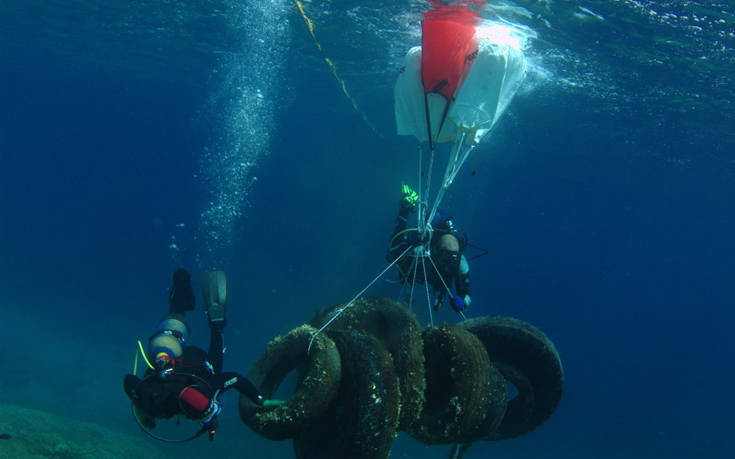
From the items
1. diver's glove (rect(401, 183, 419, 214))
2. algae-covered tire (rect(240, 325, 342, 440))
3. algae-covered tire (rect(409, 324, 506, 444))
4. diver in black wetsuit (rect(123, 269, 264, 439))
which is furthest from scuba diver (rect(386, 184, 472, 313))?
diver in black wetsuit (rect(123, 269, 264, 439))

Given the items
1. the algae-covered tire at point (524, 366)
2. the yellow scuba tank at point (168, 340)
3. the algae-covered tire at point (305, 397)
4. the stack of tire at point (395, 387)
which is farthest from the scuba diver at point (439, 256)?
the yellow scuba tank at point (168, 340)

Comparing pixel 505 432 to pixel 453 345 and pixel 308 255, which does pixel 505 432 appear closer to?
pixel 453 345

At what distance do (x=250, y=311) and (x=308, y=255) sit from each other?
723 centimetres

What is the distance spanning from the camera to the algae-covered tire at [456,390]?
3.14 m

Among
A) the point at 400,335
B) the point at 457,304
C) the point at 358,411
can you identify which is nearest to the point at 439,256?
the point at 457,304

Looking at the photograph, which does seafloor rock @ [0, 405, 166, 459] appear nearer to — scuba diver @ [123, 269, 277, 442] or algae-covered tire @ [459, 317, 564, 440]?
scuba diver @ [123, 269, 277, 442]

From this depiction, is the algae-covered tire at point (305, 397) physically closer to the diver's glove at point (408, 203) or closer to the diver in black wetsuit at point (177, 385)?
the diver in black wetsuit at point (177, 385)

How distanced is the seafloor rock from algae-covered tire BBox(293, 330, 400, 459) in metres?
10.5

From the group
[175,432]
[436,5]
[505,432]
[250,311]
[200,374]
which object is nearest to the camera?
[505,432]

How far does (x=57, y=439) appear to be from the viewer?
1096 centimetres

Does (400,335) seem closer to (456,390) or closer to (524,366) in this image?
(456,390)

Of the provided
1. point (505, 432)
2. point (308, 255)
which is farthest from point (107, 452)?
point (308, 255)

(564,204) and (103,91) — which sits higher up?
(103,91)

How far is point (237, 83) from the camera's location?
94.3 feet
